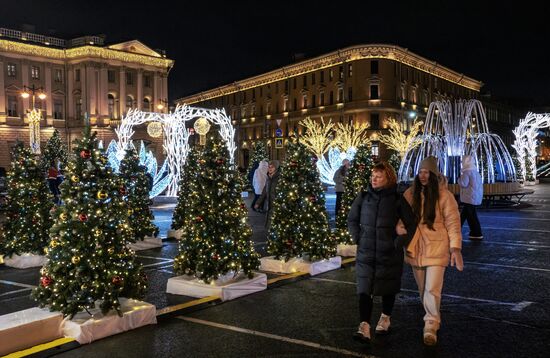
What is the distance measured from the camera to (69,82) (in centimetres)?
7056

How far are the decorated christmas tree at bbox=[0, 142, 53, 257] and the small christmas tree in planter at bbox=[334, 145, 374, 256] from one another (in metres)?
6.21

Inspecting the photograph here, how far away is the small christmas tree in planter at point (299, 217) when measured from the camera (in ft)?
31.4

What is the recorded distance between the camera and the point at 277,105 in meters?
84.2

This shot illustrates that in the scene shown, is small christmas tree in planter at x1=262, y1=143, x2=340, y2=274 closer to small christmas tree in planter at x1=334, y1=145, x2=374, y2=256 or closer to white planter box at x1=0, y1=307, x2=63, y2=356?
small christmas tree in planter at x1=334, y1=145, x2=374, y2=256

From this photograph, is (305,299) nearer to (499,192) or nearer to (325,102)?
(499,192)

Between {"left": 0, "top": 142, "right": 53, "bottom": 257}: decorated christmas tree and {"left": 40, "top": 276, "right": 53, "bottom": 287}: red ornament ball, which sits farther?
{"left": 0, "top": 142, "right": 53, "bottom": 257}: decorated christmas tree

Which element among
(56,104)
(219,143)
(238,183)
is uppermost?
(56,104)

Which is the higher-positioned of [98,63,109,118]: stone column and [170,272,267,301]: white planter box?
[98,63,109,118]: stone column

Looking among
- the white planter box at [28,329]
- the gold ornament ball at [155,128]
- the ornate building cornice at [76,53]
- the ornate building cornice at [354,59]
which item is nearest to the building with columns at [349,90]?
the ornate building cornice at [354,59]

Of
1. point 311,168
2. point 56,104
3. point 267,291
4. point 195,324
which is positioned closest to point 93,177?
point 195,324

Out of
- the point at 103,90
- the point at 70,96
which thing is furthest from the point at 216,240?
the point at 70,96

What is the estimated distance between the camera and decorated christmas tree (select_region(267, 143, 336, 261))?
31.4 feet

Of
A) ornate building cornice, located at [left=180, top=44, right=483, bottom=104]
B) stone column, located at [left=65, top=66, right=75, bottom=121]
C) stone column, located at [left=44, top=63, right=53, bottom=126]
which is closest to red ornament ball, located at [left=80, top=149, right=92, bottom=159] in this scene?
ornate building cornice, located at [left=180, top=44, right=483, bottom=104]

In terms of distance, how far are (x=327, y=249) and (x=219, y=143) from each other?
2.95m
